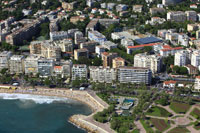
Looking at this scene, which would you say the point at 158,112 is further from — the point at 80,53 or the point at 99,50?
the point at 99,50

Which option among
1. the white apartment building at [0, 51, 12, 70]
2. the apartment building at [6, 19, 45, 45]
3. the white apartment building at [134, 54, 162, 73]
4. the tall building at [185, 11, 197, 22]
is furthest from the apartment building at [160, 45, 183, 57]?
the apartment building at [6, 19, 45, 45]

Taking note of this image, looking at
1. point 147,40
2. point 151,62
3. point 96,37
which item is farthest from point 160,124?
point 96,37

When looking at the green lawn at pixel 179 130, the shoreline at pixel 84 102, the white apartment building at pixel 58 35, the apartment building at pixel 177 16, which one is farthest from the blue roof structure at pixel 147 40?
the green lawn at pixel 179 130

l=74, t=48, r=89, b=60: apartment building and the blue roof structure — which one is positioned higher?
the blue roof structure

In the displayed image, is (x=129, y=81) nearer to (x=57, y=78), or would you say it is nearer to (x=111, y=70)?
(x=111, y=70)

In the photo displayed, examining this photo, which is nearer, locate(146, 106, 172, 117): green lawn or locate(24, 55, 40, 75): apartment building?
locate(146, 106, 172, 117): green lawn

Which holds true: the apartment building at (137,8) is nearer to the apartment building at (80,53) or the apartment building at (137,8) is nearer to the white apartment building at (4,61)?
the apartment building at (80,53)

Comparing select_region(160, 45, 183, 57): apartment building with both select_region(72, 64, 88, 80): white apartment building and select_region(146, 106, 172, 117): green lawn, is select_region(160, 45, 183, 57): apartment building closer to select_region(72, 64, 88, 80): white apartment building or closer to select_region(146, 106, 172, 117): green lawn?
select_region(72, 64, 88, 80): white apartment building
